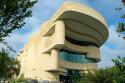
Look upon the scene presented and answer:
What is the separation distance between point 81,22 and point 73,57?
38.4 ft

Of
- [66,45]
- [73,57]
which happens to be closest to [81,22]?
[66,45]

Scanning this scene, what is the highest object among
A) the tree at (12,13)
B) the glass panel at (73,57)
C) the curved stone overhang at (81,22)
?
the curved stone overhang at (81,22)

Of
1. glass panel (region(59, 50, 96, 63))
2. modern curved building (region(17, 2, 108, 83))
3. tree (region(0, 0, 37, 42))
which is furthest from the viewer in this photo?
glass panel (region(59, 50, 96, 63))

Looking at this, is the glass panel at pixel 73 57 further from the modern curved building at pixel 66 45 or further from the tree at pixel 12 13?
the tree at pixel 12 13

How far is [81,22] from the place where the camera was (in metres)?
80.2

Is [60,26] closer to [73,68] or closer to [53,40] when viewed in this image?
[53,40]

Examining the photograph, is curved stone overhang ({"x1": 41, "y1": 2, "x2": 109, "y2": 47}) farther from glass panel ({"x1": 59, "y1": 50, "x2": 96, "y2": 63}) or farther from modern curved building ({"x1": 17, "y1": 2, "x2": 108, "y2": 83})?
glass panel ({"x1": 59, "y1": 50, "x2": 96, "y2": 63})

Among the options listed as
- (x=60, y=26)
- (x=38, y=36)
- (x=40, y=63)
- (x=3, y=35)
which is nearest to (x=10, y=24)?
(x=3, y=35)

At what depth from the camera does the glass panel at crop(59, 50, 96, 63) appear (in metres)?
84.1

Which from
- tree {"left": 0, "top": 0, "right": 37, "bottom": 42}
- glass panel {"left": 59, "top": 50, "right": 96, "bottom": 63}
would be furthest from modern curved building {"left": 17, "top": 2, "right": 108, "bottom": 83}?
tree {"left": 0, "top": 0, "right": 37, "bottom": 42}

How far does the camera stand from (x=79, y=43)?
91.3m

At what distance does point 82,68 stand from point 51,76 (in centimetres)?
1060

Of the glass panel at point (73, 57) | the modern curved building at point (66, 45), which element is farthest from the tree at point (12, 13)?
the glass panel at point (73, 57)

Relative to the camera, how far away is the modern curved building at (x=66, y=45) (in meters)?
77.9
